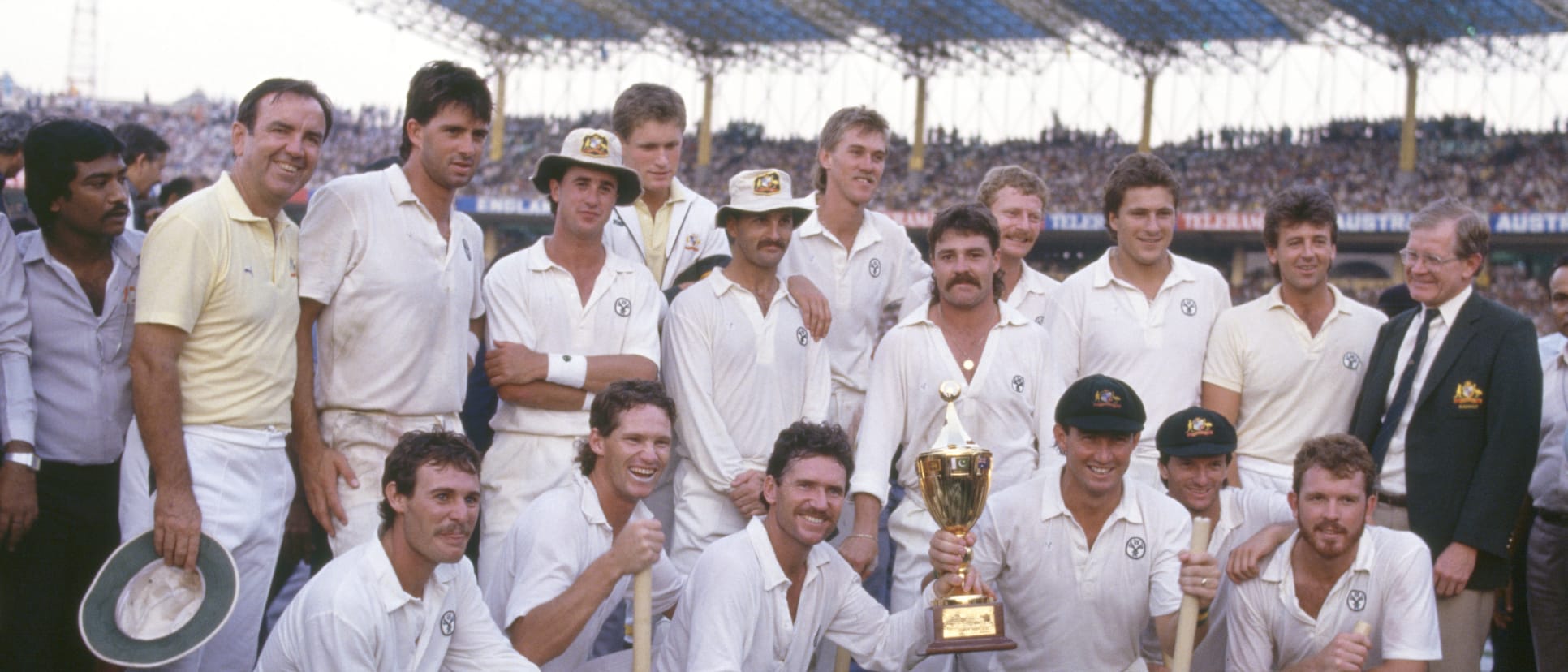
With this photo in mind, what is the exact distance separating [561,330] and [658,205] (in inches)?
49.3

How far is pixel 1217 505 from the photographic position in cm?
589

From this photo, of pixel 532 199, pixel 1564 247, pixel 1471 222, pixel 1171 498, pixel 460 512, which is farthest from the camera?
pixel 532 199

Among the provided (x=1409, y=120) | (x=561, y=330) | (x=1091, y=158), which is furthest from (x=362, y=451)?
A: (x=1091, y=158)

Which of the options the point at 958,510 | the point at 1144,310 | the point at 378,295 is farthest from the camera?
the point at 1144,310

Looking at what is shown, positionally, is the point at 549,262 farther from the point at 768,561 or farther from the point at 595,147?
the point at 768,561

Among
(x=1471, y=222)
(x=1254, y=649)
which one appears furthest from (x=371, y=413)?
(x=1471, y=222)

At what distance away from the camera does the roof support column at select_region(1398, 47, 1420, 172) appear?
1447 inches

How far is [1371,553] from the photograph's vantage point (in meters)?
5.38

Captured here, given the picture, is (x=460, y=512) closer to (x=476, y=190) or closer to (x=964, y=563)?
(x=964, y=563)

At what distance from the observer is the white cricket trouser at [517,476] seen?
5.73m

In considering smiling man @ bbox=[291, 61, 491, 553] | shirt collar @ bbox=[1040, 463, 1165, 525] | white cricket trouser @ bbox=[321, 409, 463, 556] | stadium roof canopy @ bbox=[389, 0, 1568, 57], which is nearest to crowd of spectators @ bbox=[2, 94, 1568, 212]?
stadium roof canopy @ bbox=[389, 0, 1568, 57]

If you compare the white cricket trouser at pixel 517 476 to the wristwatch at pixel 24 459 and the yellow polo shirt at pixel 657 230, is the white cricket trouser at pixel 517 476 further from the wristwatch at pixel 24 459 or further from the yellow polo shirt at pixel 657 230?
the wristwatch at pixel 24 459

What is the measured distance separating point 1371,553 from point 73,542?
478 centimetres

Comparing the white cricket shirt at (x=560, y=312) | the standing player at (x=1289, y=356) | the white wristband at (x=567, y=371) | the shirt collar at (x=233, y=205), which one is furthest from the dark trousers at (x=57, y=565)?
the standing player at (x=1289, y=356)
